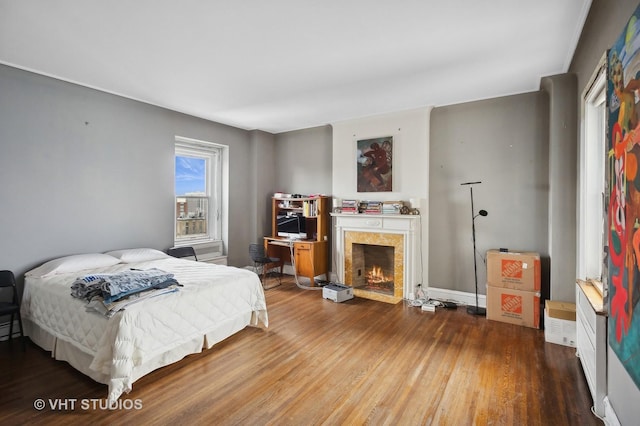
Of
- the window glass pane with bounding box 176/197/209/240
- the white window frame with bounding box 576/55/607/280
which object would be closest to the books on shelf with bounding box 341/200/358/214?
the window glass pane with bounding box 176/197/209/240

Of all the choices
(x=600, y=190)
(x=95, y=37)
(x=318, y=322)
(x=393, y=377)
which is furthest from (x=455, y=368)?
(x=95, y=37)

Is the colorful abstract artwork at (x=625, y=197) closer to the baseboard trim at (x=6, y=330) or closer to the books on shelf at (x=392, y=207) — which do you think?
the books on shelf at (x=392, y=207)

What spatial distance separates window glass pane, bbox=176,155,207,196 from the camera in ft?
16.2

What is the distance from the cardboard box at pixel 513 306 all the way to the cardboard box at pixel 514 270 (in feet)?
0.21

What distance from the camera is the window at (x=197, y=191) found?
4.93 metres

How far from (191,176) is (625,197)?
509cm

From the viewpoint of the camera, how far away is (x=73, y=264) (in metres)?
3.22

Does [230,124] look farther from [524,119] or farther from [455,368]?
[455,368]

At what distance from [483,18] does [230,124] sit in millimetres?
4110

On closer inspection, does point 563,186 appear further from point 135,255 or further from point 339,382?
point 135,255

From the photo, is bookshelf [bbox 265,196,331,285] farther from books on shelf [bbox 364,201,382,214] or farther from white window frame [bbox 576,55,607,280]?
white window frame [bbox 576,55,607,280]

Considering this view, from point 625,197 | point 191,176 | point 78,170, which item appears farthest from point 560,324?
point 78,170

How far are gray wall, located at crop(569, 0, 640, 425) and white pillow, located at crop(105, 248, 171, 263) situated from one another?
4287mm

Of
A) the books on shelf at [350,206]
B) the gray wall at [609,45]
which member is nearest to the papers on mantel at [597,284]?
the gray wall at [609,45]
